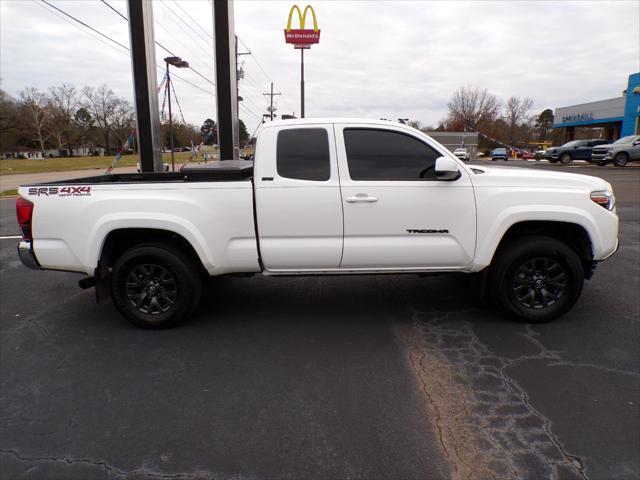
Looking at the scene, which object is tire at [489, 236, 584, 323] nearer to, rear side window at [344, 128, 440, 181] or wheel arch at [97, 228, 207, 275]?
rear side window at [344, 128, 440, 181]

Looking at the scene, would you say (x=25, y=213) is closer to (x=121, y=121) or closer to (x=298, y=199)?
(x=298, y=199)

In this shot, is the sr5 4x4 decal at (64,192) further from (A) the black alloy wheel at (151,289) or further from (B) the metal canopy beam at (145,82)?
(B) the metal canopy beam at (145,82)

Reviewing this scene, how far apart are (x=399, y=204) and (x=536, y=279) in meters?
1.57

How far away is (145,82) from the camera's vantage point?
9148 mm

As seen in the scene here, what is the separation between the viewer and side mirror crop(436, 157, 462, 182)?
3859 mm

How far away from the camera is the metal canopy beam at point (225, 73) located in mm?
9984

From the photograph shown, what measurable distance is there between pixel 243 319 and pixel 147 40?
720cm

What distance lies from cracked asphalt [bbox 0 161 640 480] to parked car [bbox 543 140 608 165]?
28293mm

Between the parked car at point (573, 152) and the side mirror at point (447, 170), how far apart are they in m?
30.0

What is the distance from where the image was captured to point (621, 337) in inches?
158

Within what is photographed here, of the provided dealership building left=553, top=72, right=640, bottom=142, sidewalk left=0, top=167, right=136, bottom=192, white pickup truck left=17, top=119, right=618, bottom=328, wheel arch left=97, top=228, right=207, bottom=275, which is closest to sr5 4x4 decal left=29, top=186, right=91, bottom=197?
white pickup truck left=17, top=119, right=618, bottom=328

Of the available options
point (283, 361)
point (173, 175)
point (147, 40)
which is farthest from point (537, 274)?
point (147, 40)

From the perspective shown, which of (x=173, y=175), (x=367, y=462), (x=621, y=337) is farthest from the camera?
(x=173, y=175)

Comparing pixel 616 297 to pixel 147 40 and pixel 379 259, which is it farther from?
pixel 147 40
